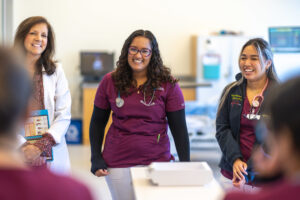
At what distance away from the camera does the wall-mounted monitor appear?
22.0 ft

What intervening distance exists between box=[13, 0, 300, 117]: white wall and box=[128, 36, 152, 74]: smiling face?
4532 millimetres

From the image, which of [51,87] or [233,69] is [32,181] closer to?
[51,87]

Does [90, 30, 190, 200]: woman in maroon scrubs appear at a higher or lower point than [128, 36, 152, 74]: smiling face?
lower

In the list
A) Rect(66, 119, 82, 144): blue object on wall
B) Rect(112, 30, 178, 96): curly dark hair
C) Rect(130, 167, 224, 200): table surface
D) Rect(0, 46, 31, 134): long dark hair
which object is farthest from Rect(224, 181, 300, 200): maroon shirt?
Rect(66, 119, 82, 144): blue object on wall

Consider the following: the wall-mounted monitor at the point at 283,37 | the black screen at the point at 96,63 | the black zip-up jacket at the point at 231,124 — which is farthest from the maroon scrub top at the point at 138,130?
the wall-mounted monitor at the point at 283,37

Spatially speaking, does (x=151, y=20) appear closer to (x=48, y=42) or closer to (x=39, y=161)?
(x=48, y=42)

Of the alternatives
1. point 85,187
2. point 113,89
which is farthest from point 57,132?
point 85,187

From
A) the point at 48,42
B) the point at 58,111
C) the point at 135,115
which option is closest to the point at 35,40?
the point at 48,42

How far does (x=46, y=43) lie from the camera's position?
261cm

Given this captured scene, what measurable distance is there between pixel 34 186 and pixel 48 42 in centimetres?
190

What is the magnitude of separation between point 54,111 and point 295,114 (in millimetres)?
1939

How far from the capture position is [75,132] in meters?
6.53

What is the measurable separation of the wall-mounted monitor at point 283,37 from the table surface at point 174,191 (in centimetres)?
520

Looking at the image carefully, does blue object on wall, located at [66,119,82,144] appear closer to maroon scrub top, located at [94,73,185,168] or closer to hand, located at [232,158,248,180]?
maroon scrub top, located at [94,73,185,168]
